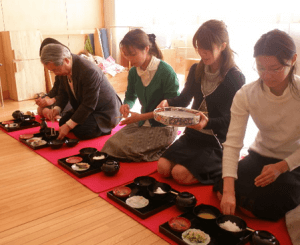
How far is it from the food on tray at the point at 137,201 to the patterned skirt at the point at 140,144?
573 mm

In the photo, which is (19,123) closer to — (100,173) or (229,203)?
(100,173)

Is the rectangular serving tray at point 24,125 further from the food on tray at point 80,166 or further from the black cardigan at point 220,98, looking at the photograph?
the black cardigan at point 220,98

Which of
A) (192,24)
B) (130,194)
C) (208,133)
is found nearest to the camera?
(130,194)

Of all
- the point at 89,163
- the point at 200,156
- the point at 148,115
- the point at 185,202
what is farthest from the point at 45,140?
the point at 185,202

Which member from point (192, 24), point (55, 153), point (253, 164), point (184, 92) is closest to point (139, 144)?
point (184, 92)

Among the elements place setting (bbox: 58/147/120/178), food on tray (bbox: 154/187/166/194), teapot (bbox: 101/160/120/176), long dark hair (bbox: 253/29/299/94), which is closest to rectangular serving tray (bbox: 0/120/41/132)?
place setting (bbox: 58/147/120/178)

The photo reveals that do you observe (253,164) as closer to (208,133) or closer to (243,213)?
(243,213)

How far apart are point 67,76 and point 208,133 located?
1413 millimetres

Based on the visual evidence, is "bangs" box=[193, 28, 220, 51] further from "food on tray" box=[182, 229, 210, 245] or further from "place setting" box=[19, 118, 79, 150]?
"place setting" box=[19, 118, 79, 150]

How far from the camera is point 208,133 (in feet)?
6.59

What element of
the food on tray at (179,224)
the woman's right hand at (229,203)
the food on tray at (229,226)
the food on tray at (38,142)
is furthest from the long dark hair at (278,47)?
the food on tray at (38,142)

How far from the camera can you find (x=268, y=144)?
1.65 m

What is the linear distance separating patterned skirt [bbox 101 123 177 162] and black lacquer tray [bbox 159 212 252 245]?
0.85m

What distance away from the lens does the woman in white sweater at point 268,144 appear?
1.40m
